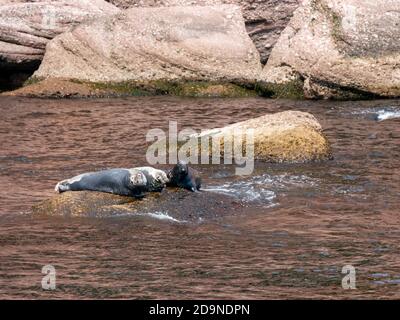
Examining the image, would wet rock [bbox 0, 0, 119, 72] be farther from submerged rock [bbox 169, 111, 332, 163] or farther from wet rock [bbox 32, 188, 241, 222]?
wet rock [bbox 32, 188, 241, 222]

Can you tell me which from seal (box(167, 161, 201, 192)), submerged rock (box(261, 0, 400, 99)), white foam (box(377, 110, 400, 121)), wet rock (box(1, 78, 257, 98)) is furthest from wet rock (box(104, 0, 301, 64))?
seal (box(167, 161, 201, 192))

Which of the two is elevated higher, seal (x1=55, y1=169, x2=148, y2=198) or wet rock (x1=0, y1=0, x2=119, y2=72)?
wet rock (x1=0, y1=0, x2=119, y2=72)

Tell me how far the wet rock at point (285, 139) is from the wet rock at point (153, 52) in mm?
6267

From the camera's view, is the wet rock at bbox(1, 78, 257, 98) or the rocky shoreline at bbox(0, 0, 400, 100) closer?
the rocky shoreline at bbox(0, 0, 400, 100)

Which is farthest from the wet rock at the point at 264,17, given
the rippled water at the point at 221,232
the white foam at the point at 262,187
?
the white foam at the point at 262,187

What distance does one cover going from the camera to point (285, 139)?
12.5 meters

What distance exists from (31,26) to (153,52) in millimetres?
2505

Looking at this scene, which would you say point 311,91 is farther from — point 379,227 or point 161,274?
point 161,274

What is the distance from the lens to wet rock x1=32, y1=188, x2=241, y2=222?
32.3 ft

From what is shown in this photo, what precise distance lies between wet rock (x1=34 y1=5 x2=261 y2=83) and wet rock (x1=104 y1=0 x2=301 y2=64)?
1.27 metres

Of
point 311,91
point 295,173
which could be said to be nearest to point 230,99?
point 311,91

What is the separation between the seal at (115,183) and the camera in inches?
394

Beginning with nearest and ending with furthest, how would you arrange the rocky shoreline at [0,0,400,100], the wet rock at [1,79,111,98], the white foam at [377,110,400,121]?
the white foam at [377,110,400,121], the rocky shoreline at [0,0,400,100], the wet rock at [1,79,111,98]

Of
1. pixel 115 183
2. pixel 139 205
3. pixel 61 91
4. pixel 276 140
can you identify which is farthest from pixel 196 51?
pixel 139 205
